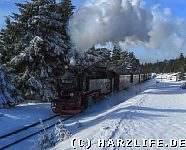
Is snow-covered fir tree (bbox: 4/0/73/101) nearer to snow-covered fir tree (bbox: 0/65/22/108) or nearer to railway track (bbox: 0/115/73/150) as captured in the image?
snow-covered fir tree (bbox: 0/65/22/108)

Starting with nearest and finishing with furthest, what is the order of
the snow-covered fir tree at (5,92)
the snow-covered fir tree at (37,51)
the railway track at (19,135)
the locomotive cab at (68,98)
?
1. the railway track at (19,135)
2. the snow-covered fir tree at (5,92)
3. the locomotive cab at (68,98)
4. the snow-covered fir tree at (37,51)

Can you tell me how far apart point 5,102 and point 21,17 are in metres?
8.24

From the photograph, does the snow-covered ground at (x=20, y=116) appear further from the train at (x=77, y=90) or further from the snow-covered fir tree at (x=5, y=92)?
the train at (x=77, y=90)

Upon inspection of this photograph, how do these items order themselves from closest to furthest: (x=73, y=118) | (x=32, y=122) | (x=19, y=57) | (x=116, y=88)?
1. (x=32, y=122)
2. (x=73, y=118)
3. (x=19, y=57)
4. (x=116, y=88)

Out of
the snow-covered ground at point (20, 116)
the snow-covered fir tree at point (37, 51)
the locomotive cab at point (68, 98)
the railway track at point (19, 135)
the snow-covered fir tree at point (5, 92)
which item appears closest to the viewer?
the railway track at point (19, 135)

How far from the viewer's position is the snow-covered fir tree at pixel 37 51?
80.7 feet

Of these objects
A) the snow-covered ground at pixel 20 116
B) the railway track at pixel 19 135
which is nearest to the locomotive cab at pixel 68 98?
the snow-covered ground at pixel 20 116

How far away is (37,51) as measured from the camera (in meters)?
24.3

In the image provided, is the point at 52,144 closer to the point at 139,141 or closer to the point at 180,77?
the point at 139,141

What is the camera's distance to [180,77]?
263ft

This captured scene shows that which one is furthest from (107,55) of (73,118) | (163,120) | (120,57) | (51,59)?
(163,120)

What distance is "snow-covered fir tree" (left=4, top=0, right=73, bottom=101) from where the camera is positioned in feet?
80.7

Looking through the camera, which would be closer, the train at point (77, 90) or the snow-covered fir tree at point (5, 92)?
the snow-covered fir tree at point (5, 92)

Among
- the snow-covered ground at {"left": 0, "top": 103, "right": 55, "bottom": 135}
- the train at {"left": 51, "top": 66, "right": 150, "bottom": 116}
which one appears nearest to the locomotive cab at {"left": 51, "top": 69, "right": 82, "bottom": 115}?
the train at {"left": 51, "top": 66, "right": 150, "bottom": 116}
